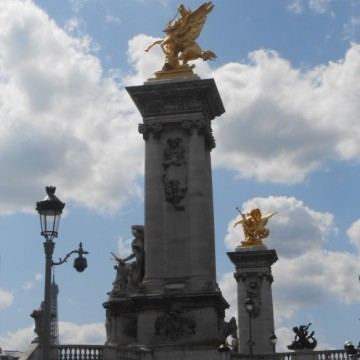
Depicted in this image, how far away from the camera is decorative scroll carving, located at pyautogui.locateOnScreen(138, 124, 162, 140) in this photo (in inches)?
1662

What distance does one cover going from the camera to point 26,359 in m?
30.3

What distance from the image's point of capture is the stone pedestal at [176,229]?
39.0 m

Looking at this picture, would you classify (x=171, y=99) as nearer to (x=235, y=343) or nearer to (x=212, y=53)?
(x=212, y=53)

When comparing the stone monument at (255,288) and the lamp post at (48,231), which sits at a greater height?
the stone monument at (255,288)

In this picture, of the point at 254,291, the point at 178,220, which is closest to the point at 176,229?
the point at 178,220

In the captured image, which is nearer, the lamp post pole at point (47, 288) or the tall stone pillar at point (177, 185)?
the lamp post pole at point (47, 288)

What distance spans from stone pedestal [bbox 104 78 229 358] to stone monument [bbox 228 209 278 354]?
2346 cm

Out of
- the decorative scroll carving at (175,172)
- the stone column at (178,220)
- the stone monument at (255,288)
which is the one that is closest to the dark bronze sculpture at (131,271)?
the stone column at (178,220)

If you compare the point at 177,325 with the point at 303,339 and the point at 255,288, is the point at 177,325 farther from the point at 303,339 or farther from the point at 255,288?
the point at 255,288

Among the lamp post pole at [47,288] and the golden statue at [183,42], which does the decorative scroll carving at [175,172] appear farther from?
the lamp post pole at [47,288]

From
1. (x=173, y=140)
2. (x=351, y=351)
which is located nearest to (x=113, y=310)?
(x=173, y=140)

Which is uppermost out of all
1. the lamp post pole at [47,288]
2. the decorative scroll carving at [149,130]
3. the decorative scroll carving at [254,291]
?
the decorative scroll carving at [149,130]

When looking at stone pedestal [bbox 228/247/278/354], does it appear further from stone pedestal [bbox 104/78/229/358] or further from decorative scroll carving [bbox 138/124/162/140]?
decorative scroll carving [bbox 138/124/162/140]

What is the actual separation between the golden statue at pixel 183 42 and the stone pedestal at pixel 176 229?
1913mm
